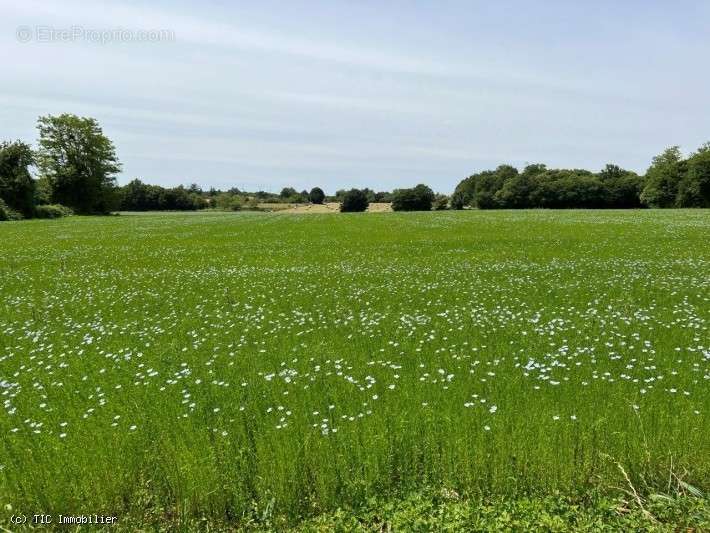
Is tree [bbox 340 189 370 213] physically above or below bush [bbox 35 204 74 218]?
above

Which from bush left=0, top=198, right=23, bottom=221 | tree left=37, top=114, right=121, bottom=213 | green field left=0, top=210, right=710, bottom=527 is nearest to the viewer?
green field left=0, top=210, right=710, bottom=527

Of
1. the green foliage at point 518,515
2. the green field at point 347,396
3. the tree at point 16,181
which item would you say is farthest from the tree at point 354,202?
the green foliage at point 518,515

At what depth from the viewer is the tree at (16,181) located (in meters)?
77.6

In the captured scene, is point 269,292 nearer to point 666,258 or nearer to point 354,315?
point 354,315

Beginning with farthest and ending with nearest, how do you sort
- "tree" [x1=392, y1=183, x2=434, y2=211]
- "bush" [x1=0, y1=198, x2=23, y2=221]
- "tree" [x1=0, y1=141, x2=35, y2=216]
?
"tree" [x1=392, y1=183, x2=434, y2=211] < "tree" [x1=0, y1=141, x2=35, y2=216] < "bush" [x1=0, y1=198, x2=23, y2=221]

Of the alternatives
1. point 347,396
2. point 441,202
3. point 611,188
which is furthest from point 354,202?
point 347,396

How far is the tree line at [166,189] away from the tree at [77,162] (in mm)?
178

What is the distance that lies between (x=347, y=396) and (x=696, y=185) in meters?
126

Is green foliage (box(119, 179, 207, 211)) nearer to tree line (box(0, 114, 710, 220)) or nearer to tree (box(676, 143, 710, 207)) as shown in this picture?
tree line (box(0, 114, 710, 220))

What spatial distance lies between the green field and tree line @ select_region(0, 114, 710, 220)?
80.8 meters

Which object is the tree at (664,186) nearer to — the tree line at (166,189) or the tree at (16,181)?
the tree line at (166,189)

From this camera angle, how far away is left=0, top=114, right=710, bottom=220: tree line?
267ft

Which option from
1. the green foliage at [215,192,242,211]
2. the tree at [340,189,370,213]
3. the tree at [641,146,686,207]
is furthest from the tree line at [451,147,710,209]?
the green foliage at [215,192,242,211]

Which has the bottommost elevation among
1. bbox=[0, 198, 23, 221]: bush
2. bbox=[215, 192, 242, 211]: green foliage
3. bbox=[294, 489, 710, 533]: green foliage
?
bbox=[294, 489, 710, 533]: green foliage
